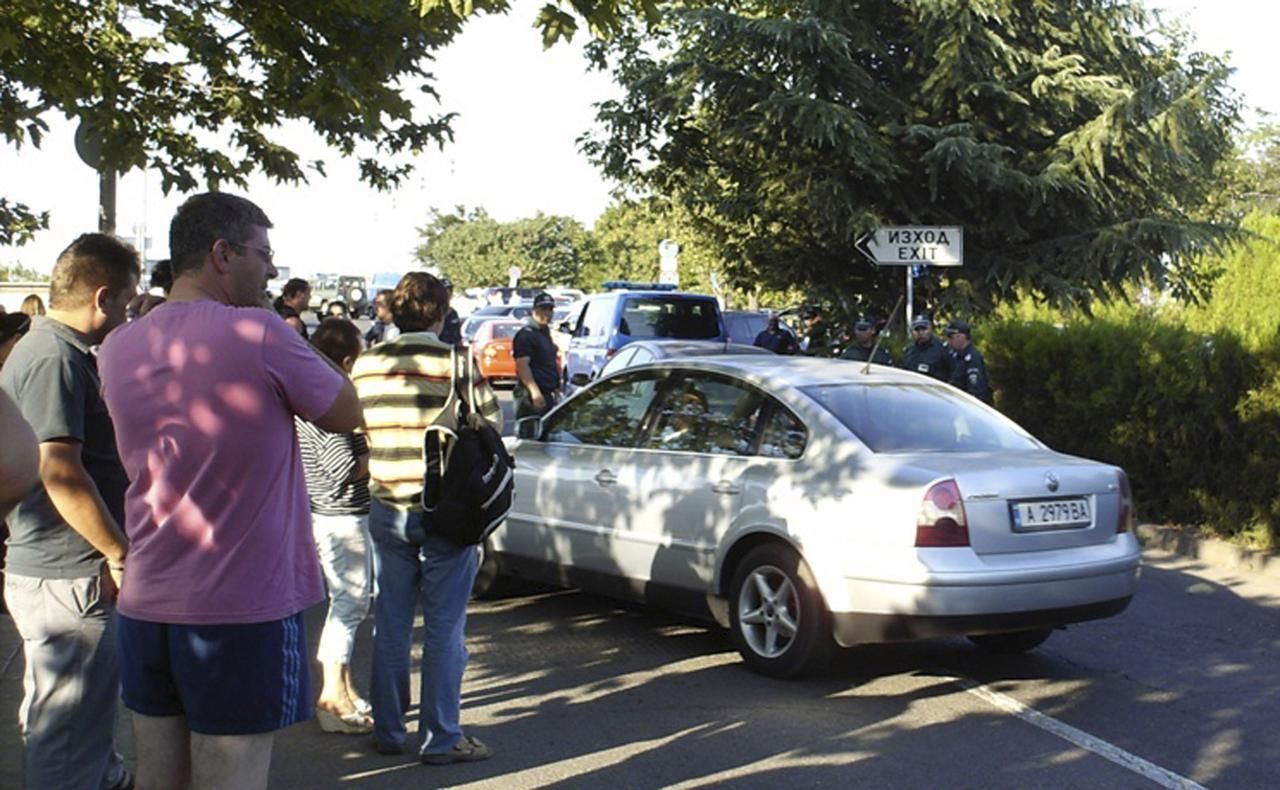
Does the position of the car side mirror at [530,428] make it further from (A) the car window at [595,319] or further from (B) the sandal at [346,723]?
(A) the car window at [595,319]

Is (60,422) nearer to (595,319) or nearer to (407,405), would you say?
(407,405)

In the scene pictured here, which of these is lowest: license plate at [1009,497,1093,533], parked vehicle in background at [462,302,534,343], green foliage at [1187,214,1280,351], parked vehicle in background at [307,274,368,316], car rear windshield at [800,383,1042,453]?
license plate at [1009,497,1093,533]

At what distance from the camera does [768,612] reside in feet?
23.2

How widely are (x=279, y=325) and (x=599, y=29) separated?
13.2ft

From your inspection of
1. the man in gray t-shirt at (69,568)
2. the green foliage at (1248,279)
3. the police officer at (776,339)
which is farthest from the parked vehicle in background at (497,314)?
the man in gray t-shirt at (69,568)

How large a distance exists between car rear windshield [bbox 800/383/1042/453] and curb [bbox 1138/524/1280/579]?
158 inches

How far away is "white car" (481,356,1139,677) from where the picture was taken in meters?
6.58

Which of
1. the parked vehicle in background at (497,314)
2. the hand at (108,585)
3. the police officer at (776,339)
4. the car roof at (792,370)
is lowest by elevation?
the hand at (108,585)

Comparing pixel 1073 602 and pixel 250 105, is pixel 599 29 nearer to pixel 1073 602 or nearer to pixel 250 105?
pixel 1073 602

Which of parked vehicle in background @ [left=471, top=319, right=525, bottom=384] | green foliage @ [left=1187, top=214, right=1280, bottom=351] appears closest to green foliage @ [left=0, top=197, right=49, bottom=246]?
parked vehicle in background @ [left=471, top=319, right=525, bottom=384]

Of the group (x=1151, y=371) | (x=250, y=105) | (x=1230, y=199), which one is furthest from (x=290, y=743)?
(x=1230, y=199)

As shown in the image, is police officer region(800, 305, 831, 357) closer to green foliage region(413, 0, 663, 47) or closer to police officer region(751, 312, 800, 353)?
police officer region(751, 312, 800, 353)

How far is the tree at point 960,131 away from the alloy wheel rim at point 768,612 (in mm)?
12225

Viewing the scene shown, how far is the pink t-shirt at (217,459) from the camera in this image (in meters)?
3.31
